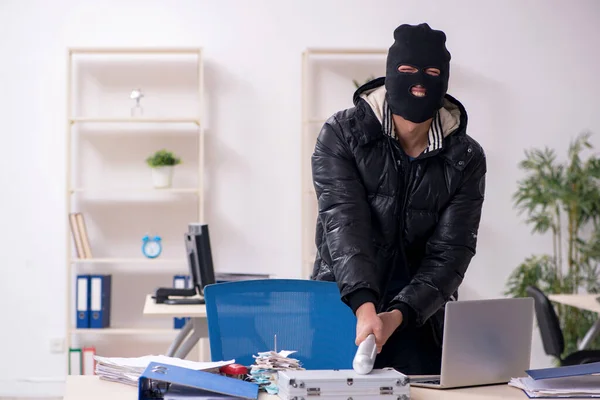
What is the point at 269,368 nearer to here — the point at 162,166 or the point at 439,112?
the point at 439,112

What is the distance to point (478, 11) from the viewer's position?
212 inches

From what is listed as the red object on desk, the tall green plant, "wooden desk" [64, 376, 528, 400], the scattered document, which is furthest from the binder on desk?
the scattered document

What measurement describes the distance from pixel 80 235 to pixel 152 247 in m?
0.44

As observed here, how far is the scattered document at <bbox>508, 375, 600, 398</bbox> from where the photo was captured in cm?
186

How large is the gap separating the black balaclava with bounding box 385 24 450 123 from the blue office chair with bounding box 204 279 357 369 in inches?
21.4

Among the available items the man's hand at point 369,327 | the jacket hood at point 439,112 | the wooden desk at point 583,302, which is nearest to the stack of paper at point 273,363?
the man's hand at point 369,327

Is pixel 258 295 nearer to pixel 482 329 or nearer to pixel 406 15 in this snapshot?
pixel 482 329

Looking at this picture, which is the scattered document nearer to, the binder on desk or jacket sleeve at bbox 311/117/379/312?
jacket sleeve at bbox 311/117/379/312

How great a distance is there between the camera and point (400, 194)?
2.26m

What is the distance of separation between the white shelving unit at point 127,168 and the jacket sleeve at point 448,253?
3.22 meters

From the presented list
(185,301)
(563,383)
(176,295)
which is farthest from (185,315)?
(563,383)

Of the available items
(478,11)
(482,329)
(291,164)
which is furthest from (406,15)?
(482,329)

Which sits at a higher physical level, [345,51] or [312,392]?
[345,51]

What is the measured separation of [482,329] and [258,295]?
70cm
